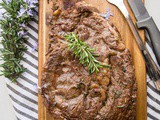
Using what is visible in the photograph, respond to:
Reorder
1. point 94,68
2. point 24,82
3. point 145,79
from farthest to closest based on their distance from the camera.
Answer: point 24,82 → point 145,79 → point 94,68

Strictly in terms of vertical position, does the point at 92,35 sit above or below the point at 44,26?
below

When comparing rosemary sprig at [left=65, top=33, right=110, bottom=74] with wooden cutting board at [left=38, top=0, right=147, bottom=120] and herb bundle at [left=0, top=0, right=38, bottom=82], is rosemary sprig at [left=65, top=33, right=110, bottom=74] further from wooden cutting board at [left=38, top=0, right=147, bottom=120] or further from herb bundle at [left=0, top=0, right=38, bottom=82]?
herb bundle at [left=0, top=0, right=38, bottom=82]

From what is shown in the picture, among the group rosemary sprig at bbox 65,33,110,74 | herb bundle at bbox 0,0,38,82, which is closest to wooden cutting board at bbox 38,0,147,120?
herb bundle at bbox 0,0,38,82

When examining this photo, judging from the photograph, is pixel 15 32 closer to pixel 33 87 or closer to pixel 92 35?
pixel 33 87

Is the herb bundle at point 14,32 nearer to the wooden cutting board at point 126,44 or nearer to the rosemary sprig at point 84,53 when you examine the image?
the wooden cutting board at point 126,44

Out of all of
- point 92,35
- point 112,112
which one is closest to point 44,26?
point 92,35

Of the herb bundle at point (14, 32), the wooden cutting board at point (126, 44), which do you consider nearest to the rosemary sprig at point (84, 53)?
the wooden cutting board at point (126, 44)
